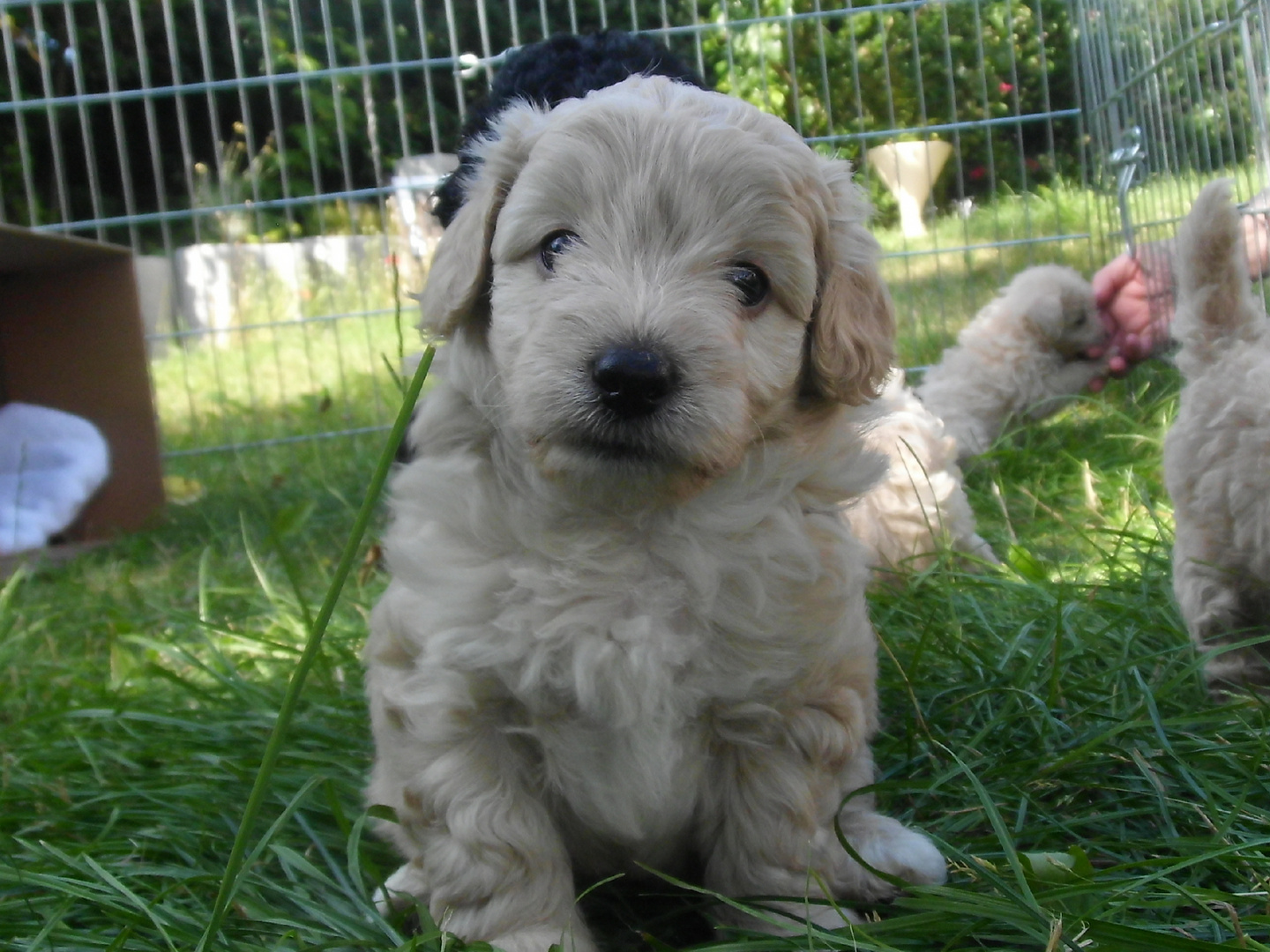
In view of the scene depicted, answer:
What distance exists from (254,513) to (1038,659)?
11.3ft

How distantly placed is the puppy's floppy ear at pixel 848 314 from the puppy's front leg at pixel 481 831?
2.37 feet

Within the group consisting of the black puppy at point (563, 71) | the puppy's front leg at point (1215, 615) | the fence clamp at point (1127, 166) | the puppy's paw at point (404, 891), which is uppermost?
the black puppy at point (563, 71)

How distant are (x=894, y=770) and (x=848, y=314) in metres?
0.88

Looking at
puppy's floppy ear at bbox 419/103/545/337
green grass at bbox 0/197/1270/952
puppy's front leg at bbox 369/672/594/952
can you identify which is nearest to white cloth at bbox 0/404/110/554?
green grass at bbox 0/197/1270/952

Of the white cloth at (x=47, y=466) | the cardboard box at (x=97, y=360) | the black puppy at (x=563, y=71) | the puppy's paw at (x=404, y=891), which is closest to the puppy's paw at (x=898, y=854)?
the puppy's paw at (x=404, y=891)

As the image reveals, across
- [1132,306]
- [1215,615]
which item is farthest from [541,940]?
[1132,306]

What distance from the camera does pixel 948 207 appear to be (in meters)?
5.78

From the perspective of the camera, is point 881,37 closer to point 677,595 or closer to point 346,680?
point 346,680

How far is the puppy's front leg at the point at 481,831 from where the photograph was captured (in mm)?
1579

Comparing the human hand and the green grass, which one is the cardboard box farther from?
the human hand

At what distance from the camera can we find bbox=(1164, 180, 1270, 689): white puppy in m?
2.20

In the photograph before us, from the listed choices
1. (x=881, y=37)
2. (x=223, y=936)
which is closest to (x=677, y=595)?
(x=223, y=936)

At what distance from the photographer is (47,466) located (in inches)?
189

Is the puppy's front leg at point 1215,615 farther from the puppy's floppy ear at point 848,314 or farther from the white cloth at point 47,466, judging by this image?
the white cloth at point 47,466
